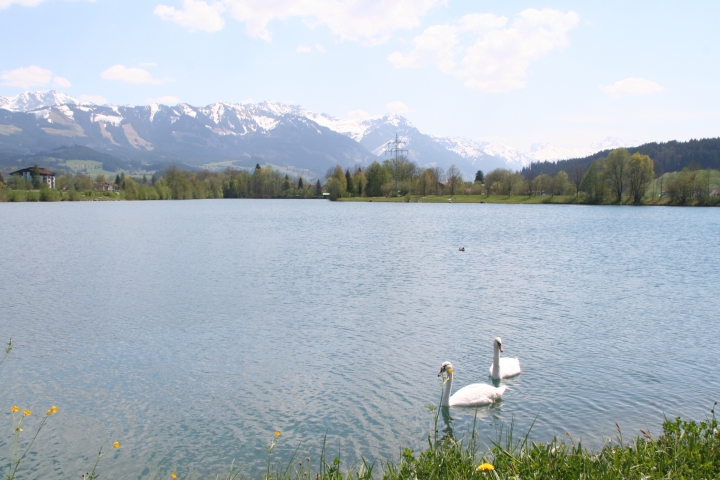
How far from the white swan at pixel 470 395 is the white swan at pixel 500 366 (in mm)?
1135

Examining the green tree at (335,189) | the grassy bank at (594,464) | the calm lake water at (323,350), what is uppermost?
the green tree at (335,189)

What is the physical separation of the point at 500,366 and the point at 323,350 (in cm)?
540

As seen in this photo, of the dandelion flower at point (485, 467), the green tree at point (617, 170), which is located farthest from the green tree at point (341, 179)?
the dandelion flower at point (485, 467)

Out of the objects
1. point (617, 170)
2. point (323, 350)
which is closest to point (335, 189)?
point (617, 170)

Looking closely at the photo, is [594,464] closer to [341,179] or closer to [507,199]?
[507,199]

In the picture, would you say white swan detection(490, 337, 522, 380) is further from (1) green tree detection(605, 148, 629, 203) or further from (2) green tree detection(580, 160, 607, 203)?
Answer: (2) green tree detection(580, 160, 607, 203)

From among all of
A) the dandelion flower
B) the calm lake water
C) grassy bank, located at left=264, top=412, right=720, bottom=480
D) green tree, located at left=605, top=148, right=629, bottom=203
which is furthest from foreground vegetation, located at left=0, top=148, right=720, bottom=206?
the dandelion flower

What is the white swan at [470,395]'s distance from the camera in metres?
11.9

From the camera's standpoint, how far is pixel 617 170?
121312 mm

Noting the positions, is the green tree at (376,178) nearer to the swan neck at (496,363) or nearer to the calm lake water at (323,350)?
the calm lake water at (323,350)

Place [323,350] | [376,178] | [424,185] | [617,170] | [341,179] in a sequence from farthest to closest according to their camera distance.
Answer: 1. [341,179]
2. [376,178]
3. [424,185]
4. [617,170]
5. [323,350]

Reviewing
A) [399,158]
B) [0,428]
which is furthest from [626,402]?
[399,158]

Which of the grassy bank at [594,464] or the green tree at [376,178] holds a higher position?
the green tree at [376,178]

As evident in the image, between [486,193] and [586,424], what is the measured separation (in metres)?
164
